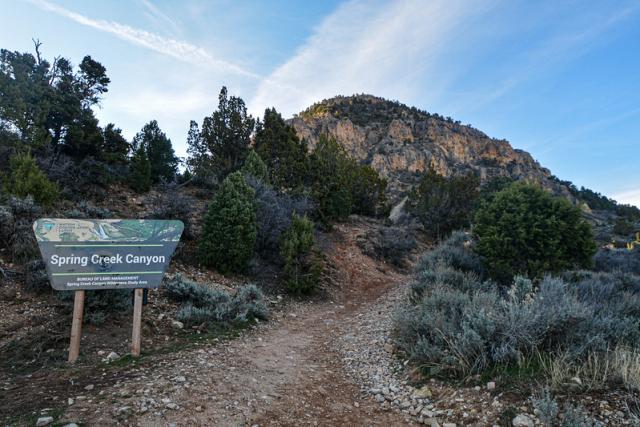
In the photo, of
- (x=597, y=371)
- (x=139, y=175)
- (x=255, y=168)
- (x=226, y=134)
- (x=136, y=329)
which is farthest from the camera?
(x=226, y=134)

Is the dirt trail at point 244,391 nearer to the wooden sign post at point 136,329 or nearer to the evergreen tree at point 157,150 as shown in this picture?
the wooden sign post at point 136,329

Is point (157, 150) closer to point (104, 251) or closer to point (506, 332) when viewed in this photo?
point (104, 251)

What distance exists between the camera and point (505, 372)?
4.00m

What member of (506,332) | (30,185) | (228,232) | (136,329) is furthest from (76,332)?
(30,185)

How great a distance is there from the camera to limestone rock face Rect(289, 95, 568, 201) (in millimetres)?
73312

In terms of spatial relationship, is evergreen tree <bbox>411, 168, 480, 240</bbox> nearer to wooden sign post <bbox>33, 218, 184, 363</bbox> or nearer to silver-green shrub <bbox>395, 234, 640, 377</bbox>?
silver-green shrub <bbox>395, 234, 640, 377</bbox>

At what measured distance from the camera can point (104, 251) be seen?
504 cm

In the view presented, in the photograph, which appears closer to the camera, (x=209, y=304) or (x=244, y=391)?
(x=244, y=391)

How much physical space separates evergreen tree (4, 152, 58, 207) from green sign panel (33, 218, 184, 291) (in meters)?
6.44

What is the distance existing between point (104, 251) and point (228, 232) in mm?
5037

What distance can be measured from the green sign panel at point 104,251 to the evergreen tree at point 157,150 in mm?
15616

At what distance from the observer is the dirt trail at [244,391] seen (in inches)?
136

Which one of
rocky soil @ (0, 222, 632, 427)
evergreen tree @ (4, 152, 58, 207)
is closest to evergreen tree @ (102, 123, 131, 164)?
evergreen tree @ (4, 152, 58, 207)

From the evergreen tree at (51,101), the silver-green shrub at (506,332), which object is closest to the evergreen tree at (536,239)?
the silver-green shrub at (506,332)
